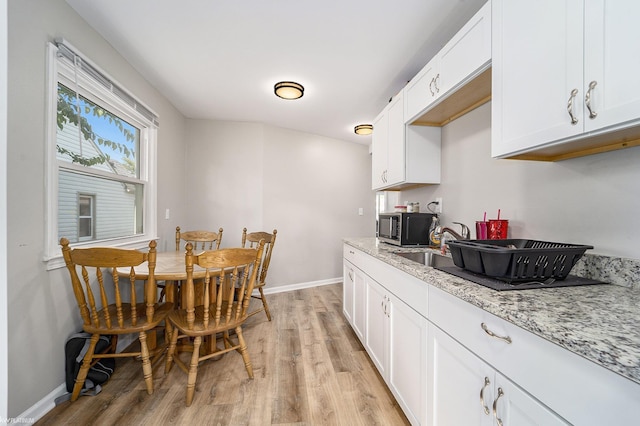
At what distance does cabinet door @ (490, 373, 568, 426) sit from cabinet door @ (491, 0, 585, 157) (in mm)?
854

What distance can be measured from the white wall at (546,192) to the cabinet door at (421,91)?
0.33m

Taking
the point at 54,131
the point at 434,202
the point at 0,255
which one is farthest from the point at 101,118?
the point at 434,202

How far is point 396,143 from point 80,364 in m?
2.74

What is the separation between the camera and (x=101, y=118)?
2.20 m

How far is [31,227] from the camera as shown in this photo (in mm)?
1476

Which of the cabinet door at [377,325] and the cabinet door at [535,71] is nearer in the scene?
the cabinet door at [535,71]

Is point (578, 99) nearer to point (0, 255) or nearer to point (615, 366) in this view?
point (615, 366)

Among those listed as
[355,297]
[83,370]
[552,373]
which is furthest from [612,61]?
[83,370]

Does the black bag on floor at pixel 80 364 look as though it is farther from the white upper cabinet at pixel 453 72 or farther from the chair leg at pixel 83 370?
the white upper cabinet at pixel 453 72

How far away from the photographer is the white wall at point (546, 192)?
1.04m

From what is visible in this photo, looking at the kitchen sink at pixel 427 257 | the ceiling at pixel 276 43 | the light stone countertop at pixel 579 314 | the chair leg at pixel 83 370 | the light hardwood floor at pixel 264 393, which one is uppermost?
the ceiling at pixel 276 43

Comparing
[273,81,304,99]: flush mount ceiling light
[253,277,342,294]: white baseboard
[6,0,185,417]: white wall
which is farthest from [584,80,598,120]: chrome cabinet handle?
[253,277,342,294]: white baseboard

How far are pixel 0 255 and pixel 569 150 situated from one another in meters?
1.90

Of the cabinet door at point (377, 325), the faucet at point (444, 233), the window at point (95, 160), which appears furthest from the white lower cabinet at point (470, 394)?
the window at point (95, 160)
